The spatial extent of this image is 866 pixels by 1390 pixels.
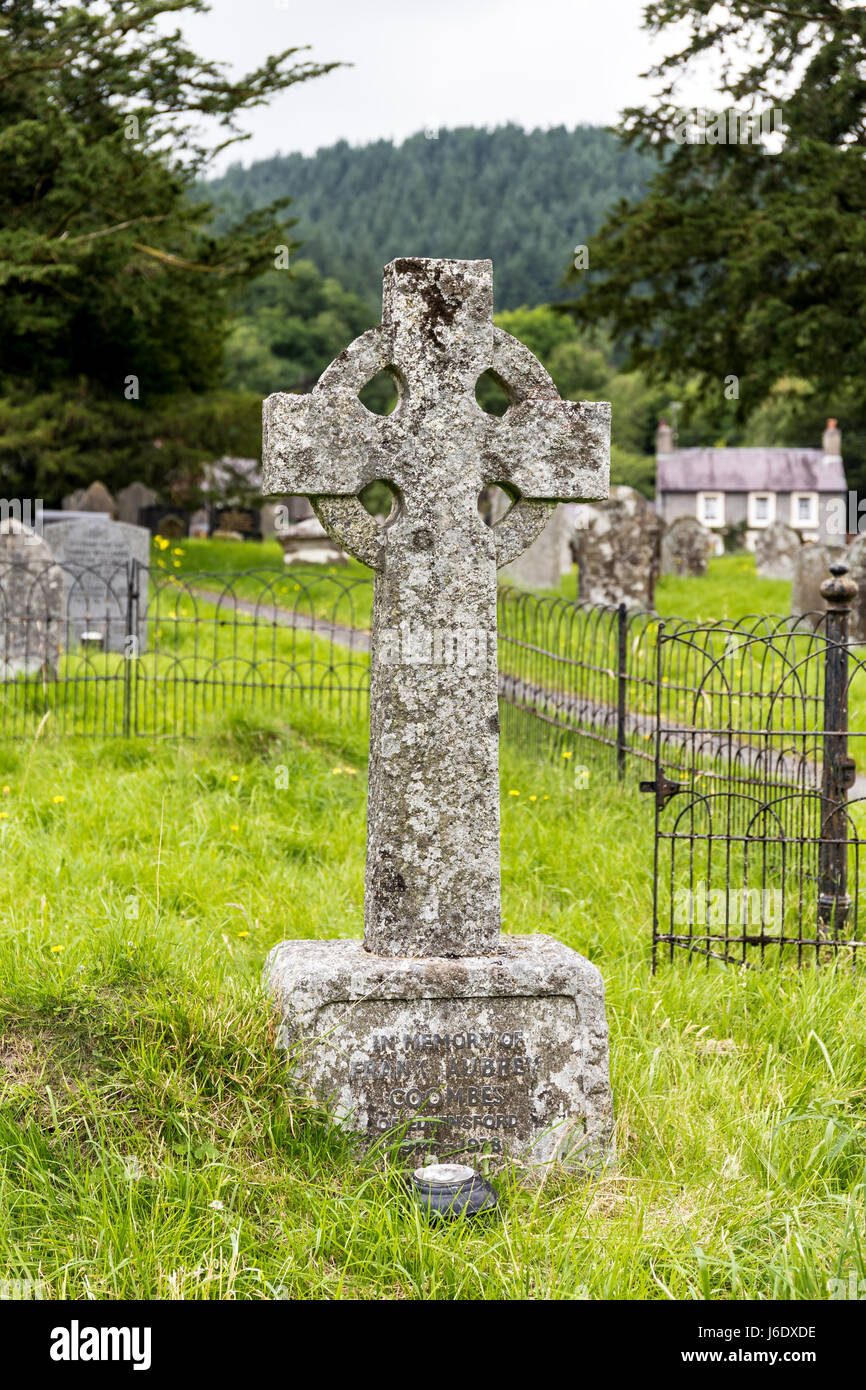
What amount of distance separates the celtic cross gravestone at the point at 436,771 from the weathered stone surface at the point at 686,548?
72.2ft

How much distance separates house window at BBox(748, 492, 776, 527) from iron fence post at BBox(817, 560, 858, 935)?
53861mm

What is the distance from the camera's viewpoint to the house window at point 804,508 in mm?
56312

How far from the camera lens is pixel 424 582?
12.0 ft

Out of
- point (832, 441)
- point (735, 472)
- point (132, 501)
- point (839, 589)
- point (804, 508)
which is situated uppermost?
point (832, 441)

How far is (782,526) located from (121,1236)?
24633 mm

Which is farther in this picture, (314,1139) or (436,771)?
(436,771)

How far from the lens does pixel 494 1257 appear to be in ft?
9.42

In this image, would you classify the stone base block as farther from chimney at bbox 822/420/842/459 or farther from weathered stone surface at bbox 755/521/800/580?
chimney at bbox 822/420/842/459

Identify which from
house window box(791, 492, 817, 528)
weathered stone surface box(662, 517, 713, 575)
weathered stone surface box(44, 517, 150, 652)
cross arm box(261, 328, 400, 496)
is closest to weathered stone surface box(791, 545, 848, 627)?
weathered stone surface box(44, 517, 150, 652)

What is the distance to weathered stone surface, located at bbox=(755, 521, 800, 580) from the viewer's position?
2511 centimetres

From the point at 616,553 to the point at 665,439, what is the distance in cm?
4153

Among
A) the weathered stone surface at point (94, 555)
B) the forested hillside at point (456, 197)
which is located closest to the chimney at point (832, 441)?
the forested hillside at point (456, 197)

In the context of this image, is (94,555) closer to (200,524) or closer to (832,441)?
(200,524)

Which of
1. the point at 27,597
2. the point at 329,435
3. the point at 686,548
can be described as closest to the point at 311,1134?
the point at 329,435
